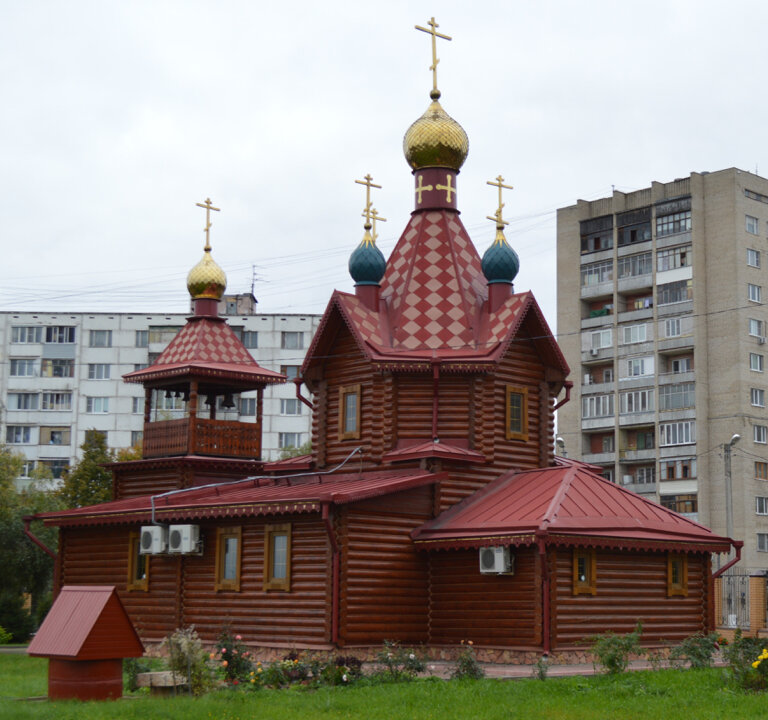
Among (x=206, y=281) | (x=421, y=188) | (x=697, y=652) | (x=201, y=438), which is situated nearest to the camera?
(x=697, y=652)

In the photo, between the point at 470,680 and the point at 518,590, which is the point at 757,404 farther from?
the point at 470,680

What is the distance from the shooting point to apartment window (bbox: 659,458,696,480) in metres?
64.5

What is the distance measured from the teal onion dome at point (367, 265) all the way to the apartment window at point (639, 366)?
41.3 m

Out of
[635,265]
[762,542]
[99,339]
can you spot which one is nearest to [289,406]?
[99,339]

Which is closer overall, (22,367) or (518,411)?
(518,411)

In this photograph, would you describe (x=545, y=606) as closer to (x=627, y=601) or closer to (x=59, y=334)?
(x=627, y=601)

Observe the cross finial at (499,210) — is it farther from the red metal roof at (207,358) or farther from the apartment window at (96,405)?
the apartment window at (96,405)

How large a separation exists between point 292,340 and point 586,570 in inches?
1955

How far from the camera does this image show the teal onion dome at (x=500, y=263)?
28219 millimetres

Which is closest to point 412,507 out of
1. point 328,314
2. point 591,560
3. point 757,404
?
point 591,560

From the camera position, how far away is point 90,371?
2862 inches

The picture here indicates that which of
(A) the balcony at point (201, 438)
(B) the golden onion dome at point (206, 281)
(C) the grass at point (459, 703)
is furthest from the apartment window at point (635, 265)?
(C) the grass at point (459, 703)

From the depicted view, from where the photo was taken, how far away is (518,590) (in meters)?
23.5

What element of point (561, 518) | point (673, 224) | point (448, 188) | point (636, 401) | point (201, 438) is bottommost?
point (561, 518)
